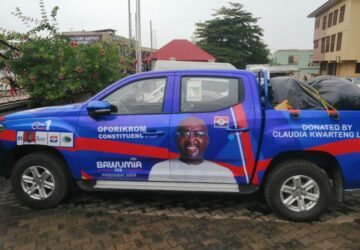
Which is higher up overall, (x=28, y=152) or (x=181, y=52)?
(x=181, y=52)

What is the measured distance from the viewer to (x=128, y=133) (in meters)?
4.32

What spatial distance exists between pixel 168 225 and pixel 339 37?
39.5 meters

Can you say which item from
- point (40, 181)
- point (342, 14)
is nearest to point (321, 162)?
point (40, 181)

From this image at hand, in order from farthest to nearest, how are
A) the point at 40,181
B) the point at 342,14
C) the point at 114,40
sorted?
the point at 342,14 < the point at 114,40 < the point at 40,181

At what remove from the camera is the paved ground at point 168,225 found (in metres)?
3.79

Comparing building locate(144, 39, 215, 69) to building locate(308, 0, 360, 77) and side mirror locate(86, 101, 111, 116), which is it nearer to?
building locate(308, 0, 360, 77)

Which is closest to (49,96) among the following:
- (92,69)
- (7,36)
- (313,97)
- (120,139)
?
(92,69)

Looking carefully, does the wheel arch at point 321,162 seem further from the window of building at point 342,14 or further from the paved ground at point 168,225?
the window of building at point 342,14

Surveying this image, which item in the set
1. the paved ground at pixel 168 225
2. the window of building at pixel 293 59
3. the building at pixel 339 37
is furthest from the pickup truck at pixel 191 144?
the window of building at pixel 293 59

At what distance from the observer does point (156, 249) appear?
3.66m

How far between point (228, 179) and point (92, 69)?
452 cm

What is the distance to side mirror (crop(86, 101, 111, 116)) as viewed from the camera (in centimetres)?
428

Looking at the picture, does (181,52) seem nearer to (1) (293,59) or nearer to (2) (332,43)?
(2) (332,43)

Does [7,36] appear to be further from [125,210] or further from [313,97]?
[313,97]
